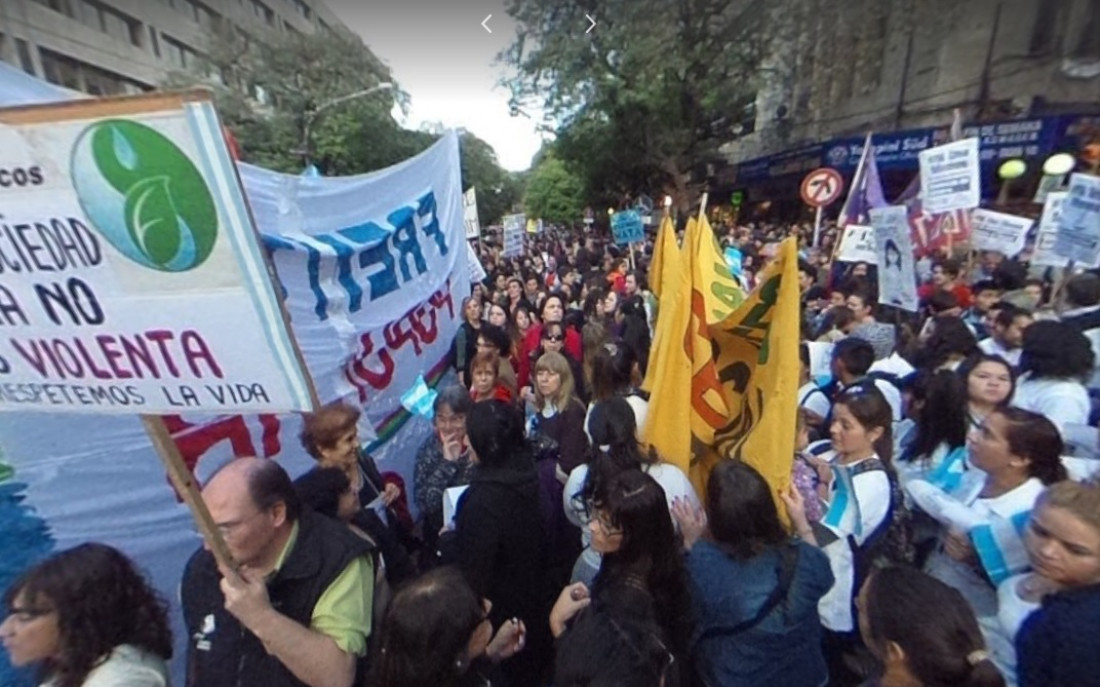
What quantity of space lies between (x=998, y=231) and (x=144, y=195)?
8020 mm

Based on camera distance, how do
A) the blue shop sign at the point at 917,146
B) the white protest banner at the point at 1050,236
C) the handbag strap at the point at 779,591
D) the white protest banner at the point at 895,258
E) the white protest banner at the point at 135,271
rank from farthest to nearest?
the blue shop sign at the point at 917,146 < the white protest banner at the point at 1050,236 < the white protest banner at the point at 895,258 < the handbag strap at the point at 779,591 < the white protest banner at the point at 135,271

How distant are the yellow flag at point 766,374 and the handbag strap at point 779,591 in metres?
0.38

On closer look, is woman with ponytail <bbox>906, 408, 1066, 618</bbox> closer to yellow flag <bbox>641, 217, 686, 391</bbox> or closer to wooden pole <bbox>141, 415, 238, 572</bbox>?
yellow flag <bbox>641, 217, 686, 391</bbox>

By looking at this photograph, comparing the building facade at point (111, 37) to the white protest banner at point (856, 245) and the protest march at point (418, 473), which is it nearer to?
the white protest banner at point (856, 245)

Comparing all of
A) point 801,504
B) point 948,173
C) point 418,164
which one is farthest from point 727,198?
point 801,504

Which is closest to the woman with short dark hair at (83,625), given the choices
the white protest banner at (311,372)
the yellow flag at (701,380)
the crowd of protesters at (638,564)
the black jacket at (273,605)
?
the crowd of protesters at (638,564)

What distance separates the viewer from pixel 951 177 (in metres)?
6.12

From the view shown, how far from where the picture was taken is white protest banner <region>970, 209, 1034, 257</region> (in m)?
6.55

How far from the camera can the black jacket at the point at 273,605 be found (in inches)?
62.0

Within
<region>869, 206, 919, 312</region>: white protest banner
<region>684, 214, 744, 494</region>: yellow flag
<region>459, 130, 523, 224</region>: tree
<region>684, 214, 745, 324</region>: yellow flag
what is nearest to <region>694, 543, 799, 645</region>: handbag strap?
<region>684, 214, 744, 494</region>: yellow flag

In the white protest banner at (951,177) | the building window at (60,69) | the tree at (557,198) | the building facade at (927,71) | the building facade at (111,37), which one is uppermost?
the building facade at (111,37)

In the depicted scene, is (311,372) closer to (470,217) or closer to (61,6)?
(470,217)

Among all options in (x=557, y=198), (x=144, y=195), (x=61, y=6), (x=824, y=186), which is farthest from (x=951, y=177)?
(x=557, y=198)

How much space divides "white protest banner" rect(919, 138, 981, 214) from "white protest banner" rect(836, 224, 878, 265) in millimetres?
941
